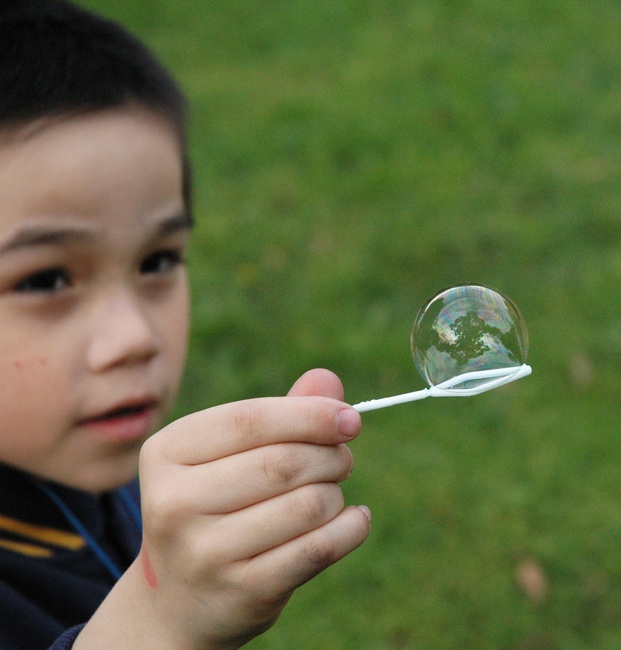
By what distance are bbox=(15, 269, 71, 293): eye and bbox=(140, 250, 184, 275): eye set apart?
138mm

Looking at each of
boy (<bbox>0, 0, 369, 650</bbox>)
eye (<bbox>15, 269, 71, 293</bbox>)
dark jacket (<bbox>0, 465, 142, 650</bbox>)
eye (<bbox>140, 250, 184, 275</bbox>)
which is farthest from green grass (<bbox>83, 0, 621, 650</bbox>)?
eye (<bbox>15, 269, 71, 293</bbox>)

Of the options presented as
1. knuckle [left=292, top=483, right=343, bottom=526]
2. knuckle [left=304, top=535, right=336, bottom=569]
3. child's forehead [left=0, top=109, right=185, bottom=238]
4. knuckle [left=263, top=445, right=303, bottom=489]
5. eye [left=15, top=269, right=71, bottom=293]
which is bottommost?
knuckle [left=304, top=535, right=336, bottom=569]

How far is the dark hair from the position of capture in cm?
133

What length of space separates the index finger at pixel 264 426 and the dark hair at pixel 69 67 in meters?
0.61

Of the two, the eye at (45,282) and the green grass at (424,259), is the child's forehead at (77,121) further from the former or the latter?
the green grass at (424,259)

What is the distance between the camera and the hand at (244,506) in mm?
956

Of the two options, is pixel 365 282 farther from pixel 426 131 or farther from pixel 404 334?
pixel 426 131

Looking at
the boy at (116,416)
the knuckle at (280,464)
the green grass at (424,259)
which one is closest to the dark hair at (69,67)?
the boy at (116,416)

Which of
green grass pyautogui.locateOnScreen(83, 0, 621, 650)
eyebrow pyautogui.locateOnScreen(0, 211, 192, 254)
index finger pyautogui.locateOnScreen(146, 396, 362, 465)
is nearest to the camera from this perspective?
index finger pyautogui.locateOnScreen(146, 396, 362, 465)

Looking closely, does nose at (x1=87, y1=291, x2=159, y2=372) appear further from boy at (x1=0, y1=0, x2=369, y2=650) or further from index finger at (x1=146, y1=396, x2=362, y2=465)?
index finger at (x1=146, y1=396, x2=362, y2=465)

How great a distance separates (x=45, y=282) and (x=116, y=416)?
0.74 feet

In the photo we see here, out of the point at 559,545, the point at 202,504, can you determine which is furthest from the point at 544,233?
the point at 202,504

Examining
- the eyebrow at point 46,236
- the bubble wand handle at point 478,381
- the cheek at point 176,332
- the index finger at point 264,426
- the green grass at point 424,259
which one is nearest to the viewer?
the index finger at point 264,426

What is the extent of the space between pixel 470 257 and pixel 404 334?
49 centimetres
